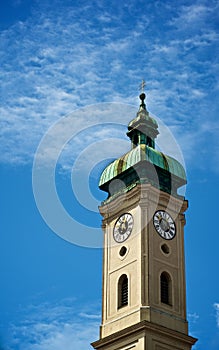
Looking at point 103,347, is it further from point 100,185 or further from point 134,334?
point 100,185

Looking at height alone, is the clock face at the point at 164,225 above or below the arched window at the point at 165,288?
above

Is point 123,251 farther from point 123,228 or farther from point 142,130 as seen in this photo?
point 142,130

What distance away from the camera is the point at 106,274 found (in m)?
64.3

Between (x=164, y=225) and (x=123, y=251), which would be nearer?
(x=123, y=251)

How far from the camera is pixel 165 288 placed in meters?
62.3

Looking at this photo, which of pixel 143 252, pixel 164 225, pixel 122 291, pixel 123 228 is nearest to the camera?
pixel 143 252

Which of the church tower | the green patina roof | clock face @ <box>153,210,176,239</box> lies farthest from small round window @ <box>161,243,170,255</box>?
the green patina roof

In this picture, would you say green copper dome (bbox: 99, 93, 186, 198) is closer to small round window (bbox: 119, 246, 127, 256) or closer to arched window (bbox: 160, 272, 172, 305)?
small round window (bbox: 119, 246, 127, 256)

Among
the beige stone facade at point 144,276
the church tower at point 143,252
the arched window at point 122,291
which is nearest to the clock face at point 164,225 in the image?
the church tower at point 143,252

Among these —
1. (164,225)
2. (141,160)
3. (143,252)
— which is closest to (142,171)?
(141,160)

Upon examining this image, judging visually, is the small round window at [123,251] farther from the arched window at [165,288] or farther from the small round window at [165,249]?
the arched window at [165,288]

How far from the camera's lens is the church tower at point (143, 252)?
194 ft

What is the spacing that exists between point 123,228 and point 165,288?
535cm

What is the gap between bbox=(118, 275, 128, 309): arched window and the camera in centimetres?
6191
